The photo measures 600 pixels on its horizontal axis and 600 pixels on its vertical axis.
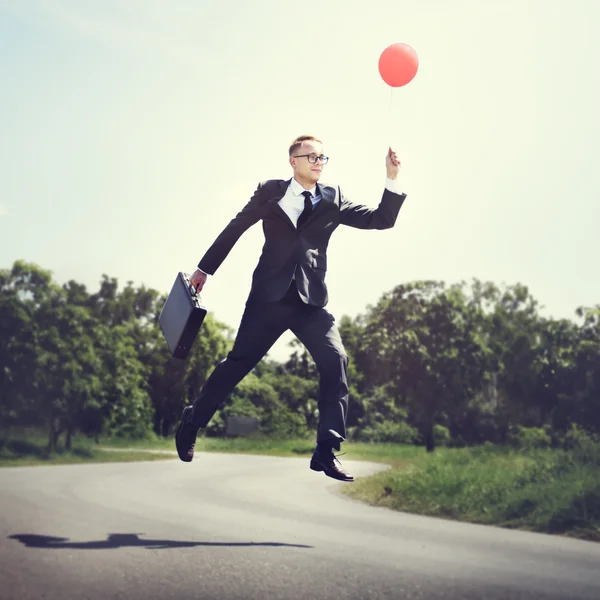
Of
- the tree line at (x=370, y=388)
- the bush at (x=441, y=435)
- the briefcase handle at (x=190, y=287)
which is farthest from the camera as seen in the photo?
the bush at (x=441, y=435)

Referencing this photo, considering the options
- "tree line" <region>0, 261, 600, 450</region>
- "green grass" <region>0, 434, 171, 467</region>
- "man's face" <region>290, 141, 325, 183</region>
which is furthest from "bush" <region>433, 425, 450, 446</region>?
"man's face" <region>290, 141, 325, 183</region>

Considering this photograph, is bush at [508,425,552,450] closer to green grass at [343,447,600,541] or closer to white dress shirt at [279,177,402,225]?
green grass at [343,447,600,541]

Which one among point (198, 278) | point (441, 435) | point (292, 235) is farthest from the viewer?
point (441, 435)

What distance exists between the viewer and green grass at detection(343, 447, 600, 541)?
52312 millimetres

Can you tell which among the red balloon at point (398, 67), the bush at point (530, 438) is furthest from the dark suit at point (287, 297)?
the bush at point (530, 438)

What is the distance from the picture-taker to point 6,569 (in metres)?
147

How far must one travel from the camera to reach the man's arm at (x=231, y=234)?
4691 millimetres

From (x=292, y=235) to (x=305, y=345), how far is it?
2.17ft

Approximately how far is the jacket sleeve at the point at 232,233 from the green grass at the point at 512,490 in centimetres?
4984

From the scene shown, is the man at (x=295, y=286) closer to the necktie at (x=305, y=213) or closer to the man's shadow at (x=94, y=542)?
the necktie at (x=305, y=213)

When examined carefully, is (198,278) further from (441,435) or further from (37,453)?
(441,435)

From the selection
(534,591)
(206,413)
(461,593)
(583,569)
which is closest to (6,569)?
(461,593)

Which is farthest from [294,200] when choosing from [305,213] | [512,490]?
[512,490]

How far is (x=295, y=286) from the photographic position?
4.47 metres
